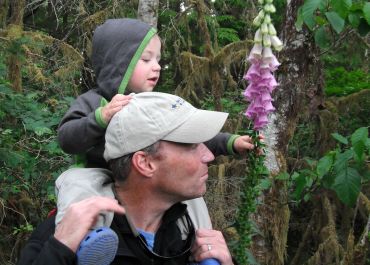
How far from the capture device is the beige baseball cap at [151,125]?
176 cm

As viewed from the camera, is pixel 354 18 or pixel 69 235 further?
pixel 354 18

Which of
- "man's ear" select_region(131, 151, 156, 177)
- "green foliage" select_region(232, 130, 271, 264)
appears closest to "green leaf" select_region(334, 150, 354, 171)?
"green foliage" select_region(232, 130, 271, 264)

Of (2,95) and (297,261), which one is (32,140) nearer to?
(2,95)

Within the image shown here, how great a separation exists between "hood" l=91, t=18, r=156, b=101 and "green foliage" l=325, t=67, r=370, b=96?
4.39m

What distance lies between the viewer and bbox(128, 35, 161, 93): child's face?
2285mm

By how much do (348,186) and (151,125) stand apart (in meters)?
1.30

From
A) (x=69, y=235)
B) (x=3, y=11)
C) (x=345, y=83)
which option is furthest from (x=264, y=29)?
(x=3, y=11)

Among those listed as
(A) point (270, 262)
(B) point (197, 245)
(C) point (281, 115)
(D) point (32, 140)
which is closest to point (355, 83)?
(C) point (281, 115)

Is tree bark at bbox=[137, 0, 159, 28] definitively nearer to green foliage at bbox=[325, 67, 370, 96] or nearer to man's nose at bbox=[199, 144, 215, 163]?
green foliage at bbox=[325, 67, 370, 96]

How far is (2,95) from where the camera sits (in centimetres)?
405

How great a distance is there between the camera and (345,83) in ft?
21.6

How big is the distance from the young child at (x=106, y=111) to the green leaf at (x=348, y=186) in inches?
29.3

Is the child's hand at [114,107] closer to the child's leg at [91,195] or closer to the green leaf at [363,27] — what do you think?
the child's leg at [91,195]

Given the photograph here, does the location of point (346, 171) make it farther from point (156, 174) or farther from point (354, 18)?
point (156, 174)
